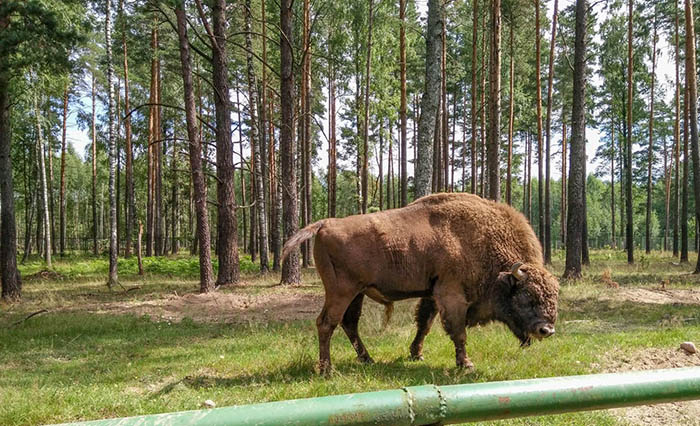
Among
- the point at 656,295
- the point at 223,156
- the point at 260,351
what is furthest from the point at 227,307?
the point at 656,295

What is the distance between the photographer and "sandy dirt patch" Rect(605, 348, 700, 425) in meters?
4.54

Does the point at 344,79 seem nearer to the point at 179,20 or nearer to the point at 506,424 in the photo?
the point at 179,20

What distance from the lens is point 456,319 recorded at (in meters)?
6.00

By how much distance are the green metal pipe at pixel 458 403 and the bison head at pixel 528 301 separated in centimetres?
409

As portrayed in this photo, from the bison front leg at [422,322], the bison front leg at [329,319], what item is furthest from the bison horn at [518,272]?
the bison front leg at [329,319]

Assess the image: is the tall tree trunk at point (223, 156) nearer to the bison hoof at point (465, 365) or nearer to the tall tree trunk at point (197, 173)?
the tall tree trunk at point (197, 173)

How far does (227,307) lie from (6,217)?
22.7 feet

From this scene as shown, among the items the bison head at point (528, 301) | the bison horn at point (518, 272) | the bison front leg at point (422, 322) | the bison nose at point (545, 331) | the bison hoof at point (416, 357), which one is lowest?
the bison hoof at point (416, 357)

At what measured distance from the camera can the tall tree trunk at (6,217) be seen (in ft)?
42.2

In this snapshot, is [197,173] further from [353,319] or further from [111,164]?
[353,319]

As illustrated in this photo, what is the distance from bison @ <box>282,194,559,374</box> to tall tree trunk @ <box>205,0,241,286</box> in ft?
27.5

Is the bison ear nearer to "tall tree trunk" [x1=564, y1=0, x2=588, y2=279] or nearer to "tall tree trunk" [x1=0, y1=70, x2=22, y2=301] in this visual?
"tall tree trunk" [x1=564, y1=0, x2=588, y2=279]

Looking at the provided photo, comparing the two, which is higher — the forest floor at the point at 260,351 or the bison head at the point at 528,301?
the bison head at the point at 528,301

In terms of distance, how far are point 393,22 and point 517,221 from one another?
982 centimetres
